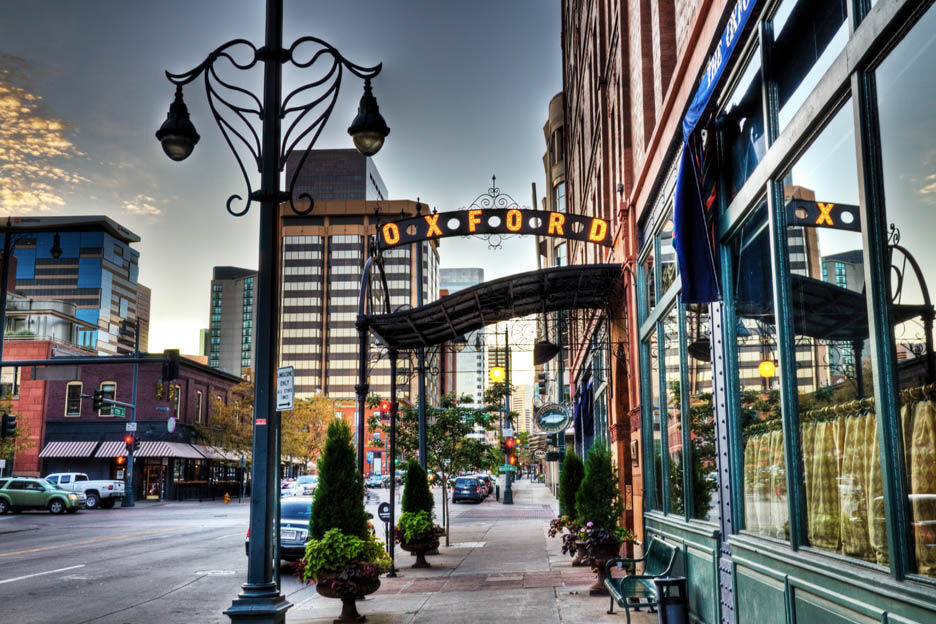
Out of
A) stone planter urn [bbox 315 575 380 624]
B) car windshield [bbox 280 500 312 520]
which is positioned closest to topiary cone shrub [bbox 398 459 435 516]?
car windshield [bbox 280 500 312 520]

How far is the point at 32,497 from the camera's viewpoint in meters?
40.5

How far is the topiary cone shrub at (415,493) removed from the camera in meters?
18.4

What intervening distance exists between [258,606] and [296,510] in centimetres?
1173

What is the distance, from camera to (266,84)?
28.3ft

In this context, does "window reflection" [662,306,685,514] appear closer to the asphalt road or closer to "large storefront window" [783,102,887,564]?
"large storefront window" [783,102,887,564]

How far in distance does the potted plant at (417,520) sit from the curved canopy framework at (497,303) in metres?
2.87

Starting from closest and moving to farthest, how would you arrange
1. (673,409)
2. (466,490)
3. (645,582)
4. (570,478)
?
1. (645,582)
2. (673,409)
3. (570,478)
4. (466,490)

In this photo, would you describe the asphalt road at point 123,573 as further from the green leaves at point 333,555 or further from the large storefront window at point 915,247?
the large storefront window at point 915,247

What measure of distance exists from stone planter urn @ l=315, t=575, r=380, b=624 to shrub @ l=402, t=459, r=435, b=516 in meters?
7.25

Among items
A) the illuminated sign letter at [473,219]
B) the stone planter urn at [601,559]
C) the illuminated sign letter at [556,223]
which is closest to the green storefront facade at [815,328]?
the stone planter urn at [601,559]

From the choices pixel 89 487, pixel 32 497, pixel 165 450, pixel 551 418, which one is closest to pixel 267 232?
pixel 551 418

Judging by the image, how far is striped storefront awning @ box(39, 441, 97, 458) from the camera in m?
57.8

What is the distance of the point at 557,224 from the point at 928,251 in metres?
12.8

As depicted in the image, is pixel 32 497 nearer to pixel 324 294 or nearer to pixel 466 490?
pixel 466 490
